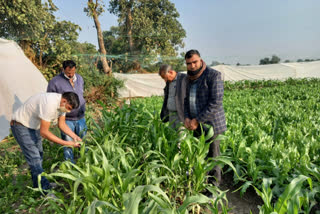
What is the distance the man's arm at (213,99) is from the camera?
Result: 2072mm

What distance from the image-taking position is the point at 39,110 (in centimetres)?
222

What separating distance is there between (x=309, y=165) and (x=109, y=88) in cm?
908

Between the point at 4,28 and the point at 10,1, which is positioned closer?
the point at 10,1

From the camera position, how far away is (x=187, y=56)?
209cm

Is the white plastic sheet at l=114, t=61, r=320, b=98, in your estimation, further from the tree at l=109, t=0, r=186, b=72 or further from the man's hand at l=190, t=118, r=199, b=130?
the man's hand at l=190, t=118, r=199, b=130

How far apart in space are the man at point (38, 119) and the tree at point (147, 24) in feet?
48.4

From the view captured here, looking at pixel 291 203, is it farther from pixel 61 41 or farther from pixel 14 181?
pixel 61 41

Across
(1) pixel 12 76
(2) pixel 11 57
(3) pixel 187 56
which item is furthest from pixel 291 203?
(2) pixel 11 57

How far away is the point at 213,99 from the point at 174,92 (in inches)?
28.4

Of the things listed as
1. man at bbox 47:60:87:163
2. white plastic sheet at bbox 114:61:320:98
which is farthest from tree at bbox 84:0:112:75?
man at bbox 47:60:87:163

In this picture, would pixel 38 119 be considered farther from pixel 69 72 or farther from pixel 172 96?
pixel 172 96

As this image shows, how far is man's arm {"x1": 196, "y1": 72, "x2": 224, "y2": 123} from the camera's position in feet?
6.80

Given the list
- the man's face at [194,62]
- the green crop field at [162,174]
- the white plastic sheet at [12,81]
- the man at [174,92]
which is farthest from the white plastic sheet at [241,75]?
the man's face at [194,62]

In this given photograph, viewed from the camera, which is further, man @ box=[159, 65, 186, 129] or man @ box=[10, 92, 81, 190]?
man @ box=[159, 65, 186, 129]
